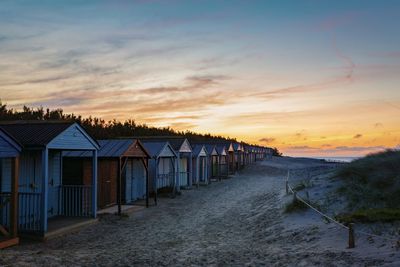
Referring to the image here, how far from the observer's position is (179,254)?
12.2 metres

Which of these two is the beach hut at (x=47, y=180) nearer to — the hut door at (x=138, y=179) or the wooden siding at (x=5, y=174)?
the wooden siding at (x=5, y=174)

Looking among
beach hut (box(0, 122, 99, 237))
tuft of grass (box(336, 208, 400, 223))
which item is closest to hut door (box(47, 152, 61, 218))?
beach hut (box(0, 122, 99, 237))

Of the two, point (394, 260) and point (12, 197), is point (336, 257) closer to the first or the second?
point (394, 260)

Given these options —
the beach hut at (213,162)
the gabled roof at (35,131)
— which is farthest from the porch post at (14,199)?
the beach hut at (213,162)

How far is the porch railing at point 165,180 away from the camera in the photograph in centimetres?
2962

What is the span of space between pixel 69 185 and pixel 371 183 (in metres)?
13.0

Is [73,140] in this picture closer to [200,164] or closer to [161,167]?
[161,167]

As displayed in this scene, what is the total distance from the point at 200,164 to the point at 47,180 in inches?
1101

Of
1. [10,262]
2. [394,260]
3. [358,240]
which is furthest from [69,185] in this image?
[394,260]

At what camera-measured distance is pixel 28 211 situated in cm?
1441

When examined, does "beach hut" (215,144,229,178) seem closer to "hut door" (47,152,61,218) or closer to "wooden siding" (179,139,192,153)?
"wooden siding" (179,139,192,153)

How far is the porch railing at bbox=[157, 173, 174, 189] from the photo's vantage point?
29.6 metres

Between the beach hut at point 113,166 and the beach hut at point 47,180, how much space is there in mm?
738

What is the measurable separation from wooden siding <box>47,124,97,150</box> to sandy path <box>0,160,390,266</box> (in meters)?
3.04
